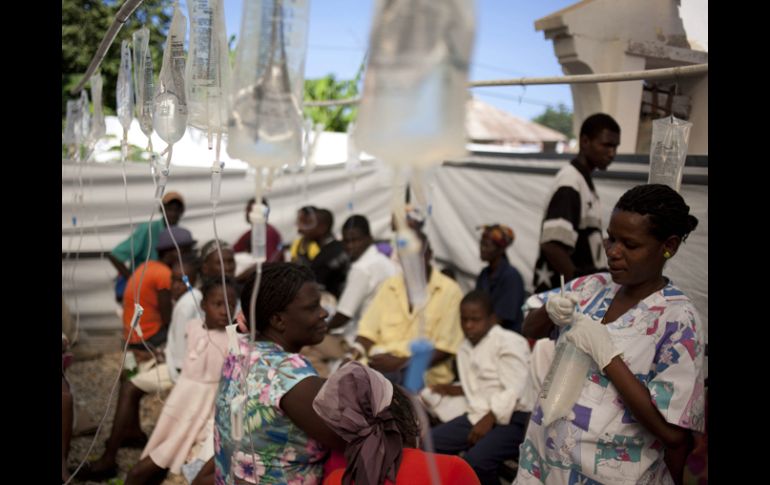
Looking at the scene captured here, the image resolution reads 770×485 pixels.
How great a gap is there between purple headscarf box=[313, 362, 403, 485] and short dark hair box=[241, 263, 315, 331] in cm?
44

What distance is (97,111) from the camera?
336 cm

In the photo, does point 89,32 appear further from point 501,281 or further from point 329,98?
point 501,281

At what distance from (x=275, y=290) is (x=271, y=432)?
460 millimetres

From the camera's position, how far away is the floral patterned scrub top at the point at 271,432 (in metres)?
1.95

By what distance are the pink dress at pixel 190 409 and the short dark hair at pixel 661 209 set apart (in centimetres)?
207

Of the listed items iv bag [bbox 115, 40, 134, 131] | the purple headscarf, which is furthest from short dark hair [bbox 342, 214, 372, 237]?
the purple headscarf

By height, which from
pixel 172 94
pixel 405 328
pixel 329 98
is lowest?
pixel 405 328

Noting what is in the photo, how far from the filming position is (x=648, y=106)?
4.21m

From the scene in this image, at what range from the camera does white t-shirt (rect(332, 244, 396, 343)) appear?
4.98 metres

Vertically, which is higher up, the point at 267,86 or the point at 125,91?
the point at 125,91

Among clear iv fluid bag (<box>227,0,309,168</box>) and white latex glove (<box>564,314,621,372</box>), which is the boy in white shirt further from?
clear iv fluid bag (<box>227,0,309,168</box>)

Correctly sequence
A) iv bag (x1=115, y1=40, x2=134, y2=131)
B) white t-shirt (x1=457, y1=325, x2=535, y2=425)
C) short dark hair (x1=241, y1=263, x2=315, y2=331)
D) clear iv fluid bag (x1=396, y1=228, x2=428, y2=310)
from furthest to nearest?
white t-shirt (x1=457, y1=325, x2=535, y2=425)
iv bag (x1=115, y1=40, x2=134, y2=131)
short dark hair (x1=241, y1=263, x2=315, y2=331)
clear iv fluid bag (x1=396, y1=228, x2=428, y2=310)

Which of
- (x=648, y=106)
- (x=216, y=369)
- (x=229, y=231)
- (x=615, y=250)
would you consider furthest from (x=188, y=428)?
(x=229, y=231)

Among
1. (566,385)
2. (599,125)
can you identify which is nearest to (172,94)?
(566,385)
